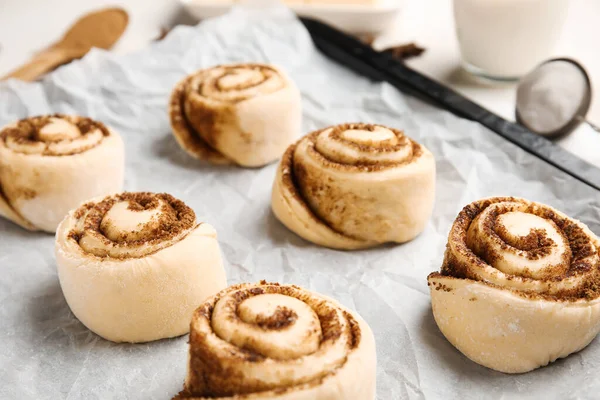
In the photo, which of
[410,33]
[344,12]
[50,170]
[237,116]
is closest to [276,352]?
[50,170]

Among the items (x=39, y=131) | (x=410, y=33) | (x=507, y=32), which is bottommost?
(x=410, y=33)

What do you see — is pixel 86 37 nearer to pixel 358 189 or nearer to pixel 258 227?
pixel 258 227

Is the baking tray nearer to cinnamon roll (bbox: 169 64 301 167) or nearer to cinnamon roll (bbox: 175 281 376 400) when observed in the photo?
cinnamon roll (bbox: 169 64 301 167)

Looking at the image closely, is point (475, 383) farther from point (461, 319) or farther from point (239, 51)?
point (239, 51)

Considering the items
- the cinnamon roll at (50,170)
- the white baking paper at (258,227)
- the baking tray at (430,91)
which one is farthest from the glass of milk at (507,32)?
the cinnamon roll at (50,170)

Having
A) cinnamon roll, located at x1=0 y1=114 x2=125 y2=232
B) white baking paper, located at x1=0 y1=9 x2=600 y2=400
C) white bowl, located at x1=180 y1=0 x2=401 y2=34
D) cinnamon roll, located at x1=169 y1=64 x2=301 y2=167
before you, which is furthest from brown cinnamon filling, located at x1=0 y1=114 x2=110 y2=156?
white bowl, located at x1=180 y1=0 x2=401 y2=34
